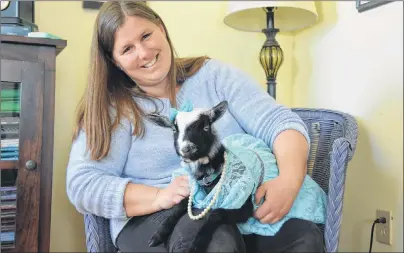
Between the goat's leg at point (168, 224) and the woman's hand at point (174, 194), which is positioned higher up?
the woman's hand at point (174, 194)

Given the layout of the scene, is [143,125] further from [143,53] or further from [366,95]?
[366,95]

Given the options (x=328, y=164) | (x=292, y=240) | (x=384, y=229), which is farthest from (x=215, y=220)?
(x=384, y=229)

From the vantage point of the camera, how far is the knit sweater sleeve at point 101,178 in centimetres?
104

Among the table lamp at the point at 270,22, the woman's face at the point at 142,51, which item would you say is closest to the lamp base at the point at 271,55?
the table lamp at the point at 270,22

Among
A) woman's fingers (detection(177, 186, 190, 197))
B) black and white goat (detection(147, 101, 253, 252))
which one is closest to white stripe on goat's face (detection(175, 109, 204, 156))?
black and white goat (detection(147, 101, 253, 252))

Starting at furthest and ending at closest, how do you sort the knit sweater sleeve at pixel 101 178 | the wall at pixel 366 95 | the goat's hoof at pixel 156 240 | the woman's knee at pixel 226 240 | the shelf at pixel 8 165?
the wall at pixel 366 95 < the shelf at pixel 8 165 < the knit sweater sleeve at pixel 101 178 < the goat's hoof at pixel 156 240 < the woman's knee at pixel 226 240

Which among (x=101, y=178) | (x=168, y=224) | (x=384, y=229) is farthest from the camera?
(x=384, y=229)

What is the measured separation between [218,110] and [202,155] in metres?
0.09

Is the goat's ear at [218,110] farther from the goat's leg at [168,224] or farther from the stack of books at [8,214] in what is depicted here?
the stack of books at [8,214]

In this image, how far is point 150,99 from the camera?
1186mm

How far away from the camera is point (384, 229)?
143 centimetres

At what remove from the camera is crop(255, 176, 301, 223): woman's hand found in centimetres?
93

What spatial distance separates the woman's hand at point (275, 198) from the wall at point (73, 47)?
94 cm

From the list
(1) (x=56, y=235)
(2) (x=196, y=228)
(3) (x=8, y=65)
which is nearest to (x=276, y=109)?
(2) (x=196, y=228)
